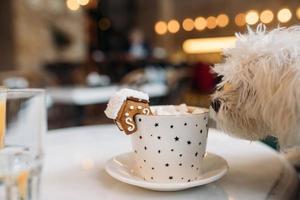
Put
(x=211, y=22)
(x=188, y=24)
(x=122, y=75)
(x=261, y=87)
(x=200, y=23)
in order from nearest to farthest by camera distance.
A: (x=261, y=87) → (x=122, y=75) → (x=211, y=22) → (x=200, y=23) → (x=188, y=24)

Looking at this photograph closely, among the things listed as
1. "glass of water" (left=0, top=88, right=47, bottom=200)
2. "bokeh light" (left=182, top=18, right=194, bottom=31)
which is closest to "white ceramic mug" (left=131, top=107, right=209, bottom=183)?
"glass of water" (left=0, top=88, right=47, bottom=200)

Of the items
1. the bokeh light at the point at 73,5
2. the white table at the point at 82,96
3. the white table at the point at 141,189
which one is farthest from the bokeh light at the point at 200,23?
the white table at the point at 141,189

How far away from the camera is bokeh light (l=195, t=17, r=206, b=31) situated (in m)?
6.53

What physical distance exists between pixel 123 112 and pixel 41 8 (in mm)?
4804

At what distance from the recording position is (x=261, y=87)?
44 cm

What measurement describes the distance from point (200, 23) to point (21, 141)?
6.34 m

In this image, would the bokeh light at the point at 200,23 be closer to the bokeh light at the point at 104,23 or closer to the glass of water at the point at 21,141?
the bokeh light at the point at 104,23

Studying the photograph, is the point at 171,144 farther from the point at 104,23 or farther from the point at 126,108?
the point at 104,23

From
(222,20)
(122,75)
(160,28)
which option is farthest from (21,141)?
(160,28)

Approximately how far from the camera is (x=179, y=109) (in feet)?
1.69

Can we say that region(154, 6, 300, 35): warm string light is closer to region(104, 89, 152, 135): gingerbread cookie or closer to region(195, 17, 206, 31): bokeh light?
region(195, 17, 206, 31): bokeh light

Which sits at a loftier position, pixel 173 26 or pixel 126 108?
pixel 173 26

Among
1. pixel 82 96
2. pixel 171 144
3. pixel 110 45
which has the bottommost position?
pixel 82 96

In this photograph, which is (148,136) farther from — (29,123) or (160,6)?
(160,6)
